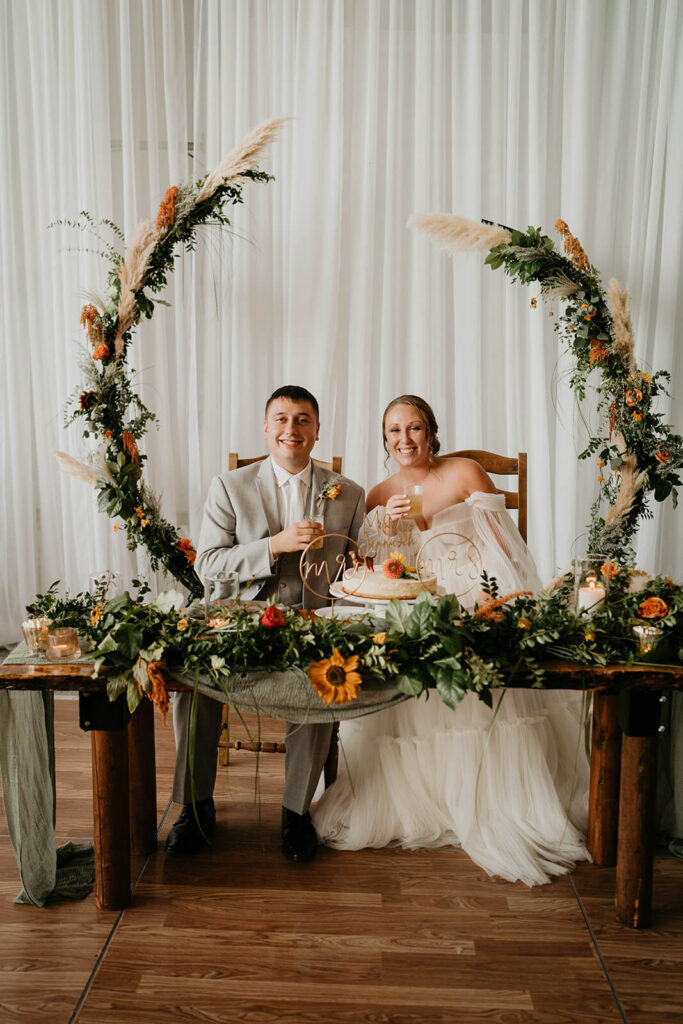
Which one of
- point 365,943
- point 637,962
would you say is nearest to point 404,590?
point 365,943

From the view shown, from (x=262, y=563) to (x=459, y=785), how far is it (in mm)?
889

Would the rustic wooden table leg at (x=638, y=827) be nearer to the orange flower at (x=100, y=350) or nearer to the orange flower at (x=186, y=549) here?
the orange flower at (x=186, y=549)

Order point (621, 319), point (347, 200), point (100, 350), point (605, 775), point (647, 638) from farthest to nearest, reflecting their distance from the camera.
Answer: point (347, 200) < point (621, 319) < point (100, 350) < point (605, 775) < point (647, 638)

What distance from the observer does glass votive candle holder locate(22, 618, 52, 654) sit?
2111 mm

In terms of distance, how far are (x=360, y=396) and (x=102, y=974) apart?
101 inches

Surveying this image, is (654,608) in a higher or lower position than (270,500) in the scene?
lower

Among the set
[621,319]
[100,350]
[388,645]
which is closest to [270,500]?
[100,350]

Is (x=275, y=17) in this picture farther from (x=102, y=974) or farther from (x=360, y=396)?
(x=102, y=974)

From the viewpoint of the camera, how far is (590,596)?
2.17 m

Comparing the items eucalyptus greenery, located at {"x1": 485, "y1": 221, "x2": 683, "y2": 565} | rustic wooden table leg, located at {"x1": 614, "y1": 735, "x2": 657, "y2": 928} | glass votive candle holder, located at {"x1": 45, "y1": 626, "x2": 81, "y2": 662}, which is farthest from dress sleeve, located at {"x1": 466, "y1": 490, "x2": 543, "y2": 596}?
glass votive candle holder, located at {"x1": 45, "y1": 626, "x2": 81, "y2": 662}

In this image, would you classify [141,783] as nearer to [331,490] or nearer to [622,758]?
[331,490]

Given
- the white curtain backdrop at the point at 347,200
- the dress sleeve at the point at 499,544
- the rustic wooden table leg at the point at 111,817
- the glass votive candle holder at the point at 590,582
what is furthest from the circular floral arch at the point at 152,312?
the rustic wooden table leg at the point at 111,817

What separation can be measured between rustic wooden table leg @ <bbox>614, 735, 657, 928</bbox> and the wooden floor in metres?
0.07

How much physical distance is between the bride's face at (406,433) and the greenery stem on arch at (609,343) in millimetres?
659
